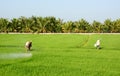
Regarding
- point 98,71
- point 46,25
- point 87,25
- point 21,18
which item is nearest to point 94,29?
point 87,25

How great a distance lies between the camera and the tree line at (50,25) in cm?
11244

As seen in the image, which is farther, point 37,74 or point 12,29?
point 12,29

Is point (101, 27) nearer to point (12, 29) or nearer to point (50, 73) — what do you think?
point (12, 29)

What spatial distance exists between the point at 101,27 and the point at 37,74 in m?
104

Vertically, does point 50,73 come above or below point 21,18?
below

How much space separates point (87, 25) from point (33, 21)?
73.4 feet

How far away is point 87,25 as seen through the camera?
11756cm

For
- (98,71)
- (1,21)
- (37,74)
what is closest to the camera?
(37,74)

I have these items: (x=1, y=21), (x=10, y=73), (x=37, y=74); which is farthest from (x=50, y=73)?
(x=1, y=21)

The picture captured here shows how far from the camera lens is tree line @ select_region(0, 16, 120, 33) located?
112438 millimetres

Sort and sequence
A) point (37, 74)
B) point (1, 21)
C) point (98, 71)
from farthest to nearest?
point (1, 21)
point (98, 71)
point (37, 74)

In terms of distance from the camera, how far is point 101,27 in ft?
379

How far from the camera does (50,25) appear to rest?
382ft

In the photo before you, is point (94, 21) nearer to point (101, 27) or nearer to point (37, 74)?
point (101, 27)
